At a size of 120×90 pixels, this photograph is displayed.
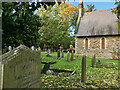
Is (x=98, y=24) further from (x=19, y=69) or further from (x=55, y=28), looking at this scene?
(x=19, y=69)

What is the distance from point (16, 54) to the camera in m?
2.27

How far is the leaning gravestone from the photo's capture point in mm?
2031

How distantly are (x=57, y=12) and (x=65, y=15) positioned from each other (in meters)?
5.45

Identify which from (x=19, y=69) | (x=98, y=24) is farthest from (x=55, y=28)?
(x=19, y=69)

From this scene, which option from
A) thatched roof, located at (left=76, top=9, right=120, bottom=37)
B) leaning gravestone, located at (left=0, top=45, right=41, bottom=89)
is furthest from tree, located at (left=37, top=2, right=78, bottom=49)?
leaning gravestone, located at (left=0, top=45, right=41, bottom=89)

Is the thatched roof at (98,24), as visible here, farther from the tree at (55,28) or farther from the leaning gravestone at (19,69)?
the leaning gravestone at (19,69)

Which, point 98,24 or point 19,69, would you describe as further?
point 98,24

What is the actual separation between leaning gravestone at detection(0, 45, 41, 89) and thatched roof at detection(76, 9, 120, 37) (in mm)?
18917

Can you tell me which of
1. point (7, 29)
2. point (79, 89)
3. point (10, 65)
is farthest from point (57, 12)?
point (10, 65)

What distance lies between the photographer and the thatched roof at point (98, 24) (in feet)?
66.9

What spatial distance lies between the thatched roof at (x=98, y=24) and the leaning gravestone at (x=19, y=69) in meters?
18.9

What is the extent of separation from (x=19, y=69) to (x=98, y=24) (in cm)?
2111

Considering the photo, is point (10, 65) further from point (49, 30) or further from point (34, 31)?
point (49, 30)

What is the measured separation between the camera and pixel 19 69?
7.39 ft
